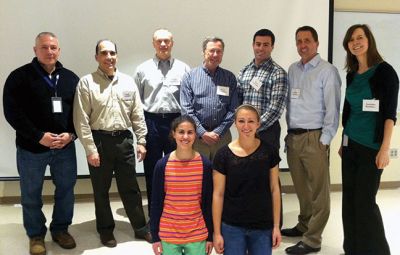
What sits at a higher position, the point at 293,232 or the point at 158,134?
the point at 158,134

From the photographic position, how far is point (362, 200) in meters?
2.71

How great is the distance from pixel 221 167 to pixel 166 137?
4.73 ft

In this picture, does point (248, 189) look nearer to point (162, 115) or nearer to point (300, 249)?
point (300, 249)

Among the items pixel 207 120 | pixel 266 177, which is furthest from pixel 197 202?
pixel 207 120

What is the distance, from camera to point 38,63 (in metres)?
3.03

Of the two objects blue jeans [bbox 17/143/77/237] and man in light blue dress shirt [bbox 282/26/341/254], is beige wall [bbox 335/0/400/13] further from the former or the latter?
blue jeans [bbox 17/143/77/237]

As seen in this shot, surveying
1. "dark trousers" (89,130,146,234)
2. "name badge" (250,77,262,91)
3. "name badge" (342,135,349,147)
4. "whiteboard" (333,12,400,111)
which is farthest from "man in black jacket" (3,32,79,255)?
"whiteboard" (333,12,400,111)

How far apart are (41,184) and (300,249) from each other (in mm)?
2078

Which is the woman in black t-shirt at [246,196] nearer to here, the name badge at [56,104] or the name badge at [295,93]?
the name badge at [295,93]

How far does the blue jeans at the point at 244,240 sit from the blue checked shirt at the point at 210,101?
118cm

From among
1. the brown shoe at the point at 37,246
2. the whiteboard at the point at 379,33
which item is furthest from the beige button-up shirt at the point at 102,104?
the whiteboard at the point at 379,33

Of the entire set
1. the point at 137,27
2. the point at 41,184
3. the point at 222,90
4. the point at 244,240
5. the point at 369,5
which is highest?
the point at 369,5

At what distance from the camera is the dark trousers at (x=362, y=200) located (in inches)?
105

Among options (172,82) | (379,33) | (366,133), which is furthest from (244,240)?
(379,33)
